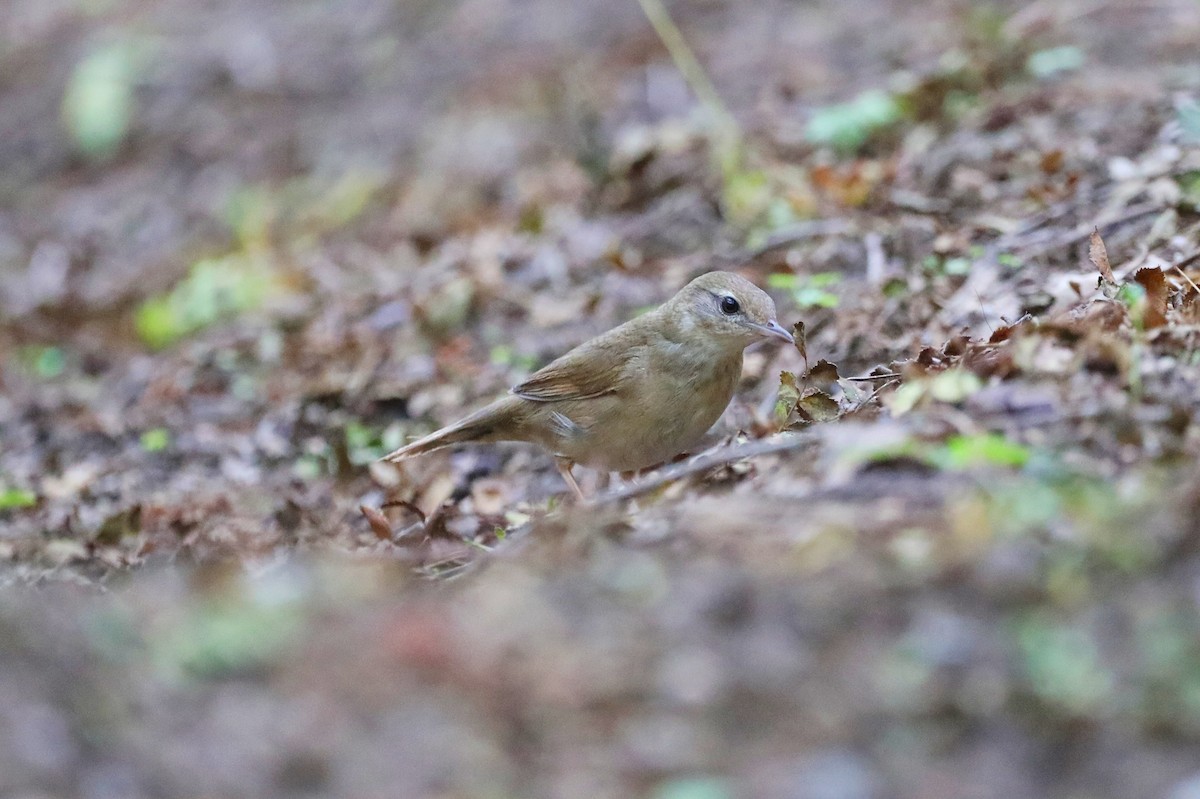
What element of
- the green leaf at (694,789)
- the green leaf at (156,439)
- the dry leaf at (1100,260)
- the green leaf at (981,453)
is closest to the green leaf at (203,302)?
the green leaf at (156,439)

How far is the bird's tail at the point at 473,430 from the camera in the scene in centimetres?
654

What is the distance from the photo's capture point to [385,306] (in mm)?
9531

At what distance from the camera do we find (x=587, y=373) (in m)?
6.37

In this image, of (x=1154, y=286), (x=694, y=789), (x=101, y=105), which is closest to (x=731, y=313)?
(x=1154, y=286)

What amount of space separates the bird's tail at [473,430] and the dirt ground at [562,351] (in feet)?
1.10

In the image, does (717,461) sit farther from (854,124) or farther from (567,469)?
(854,124)

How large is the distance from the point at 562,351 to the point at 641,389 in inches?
79.1

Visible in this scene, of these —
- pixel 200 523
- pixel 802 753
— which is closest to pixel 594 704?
pixel 802 753

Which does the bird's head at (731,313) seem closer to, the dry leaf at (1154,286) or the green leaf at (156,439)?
the dry leaf at (1154,286)

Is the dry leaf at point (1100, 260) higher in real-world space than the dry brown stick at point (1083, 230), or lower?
higher

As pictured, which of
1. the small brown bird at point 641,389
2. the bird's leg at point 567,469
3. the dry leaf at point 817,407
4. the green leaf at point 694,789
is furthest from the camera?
the bird's leg at point 567,469

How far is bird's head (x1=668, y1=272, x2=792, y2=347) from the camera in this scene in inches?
236

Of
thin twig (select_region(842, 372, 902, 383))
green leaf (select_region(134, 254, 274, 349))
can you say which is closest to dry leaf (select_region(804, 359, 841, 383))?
thin twig (select_region(842, 372, 902, 383))

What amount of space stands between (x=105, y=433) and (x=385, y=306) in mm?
2054
